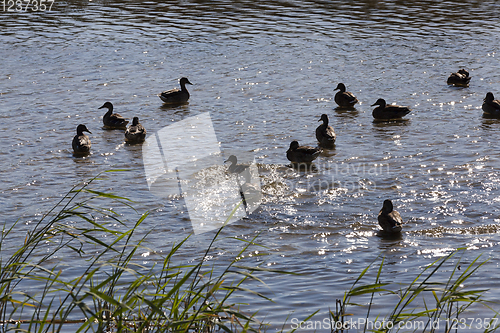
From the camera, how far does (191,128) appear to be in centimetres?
1404

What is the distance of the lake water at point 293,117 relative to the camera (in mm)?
7820

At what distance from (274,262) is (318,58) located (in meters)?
13.6

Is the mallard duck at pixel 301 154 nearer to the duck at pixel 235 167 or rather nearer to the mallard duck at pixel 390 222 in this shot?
the duck at pixel 235 167

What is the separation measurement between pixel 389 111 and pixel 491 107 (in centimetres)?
241

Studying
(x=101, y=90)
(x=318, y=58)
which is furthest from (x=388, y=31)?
(x=101, y=90)

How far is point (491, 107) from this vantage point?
13891mm

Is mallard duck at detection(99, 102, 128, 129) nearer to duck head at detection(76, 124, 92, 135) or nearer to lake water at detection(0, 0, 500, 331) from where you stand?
lake water at detection(0, 0, 500, 331)

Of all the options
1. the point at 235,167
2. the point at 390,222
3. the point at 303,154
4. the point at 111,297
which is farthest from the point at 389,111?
the point at 111,297

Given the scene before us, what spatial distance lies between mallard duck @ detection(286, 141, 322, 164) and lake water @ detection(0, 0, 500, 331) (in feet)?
0.90

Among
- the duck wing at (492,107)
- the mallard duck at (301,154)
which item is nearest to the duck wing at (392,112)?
the duck wing at (492,107)

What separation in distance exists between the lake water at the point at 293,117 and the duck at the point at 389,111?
0.66 feet

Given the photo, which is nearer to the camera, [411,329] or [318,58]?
[411,329]

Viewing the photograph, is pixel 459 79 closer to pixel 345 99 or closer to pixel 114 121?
pixel 345 99

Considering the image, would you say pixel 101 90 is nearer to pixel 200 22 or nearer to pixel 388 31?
pixel 200 22
